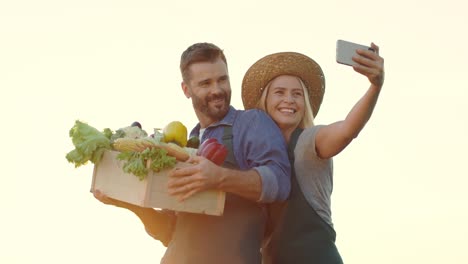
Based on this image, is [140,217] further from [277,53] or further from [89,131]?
[277,53]

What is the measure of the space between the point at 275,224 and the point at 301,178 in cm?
39

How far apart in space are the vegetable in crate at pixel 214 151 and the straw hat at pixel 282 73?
1.41 meters

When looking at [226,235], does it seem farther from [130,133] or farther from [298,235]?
[130,133]

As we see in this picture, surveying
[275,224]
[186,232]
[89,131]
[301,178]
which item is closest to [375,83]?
[301,178]

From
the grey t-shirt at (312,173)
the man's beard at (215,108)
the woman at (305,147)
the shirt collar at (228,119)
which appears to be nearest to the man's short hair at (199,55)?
the man's beard at (215,108)

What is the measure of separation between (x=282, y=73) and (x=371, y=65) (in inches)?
48.1

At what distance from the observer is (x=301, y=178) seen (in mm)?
5820

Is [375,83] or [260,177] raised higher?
[375,83]

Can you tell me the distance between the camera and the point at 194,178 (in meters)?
5.04

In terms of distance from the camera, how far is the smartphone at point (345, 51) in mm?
5238

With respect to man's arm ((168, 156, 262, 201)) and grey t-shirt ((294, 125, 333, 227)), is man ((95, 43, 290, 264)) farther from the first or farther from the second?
grey t-shirt ((294, 125, 333, 227))

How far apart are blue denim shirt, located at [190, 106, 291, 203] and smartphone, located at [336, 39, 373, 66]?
28.1 inches

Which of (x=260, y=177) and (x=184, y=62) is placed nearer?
(x=260, y=177)

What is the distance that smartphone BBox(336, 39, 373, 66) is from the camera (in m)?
5.24
